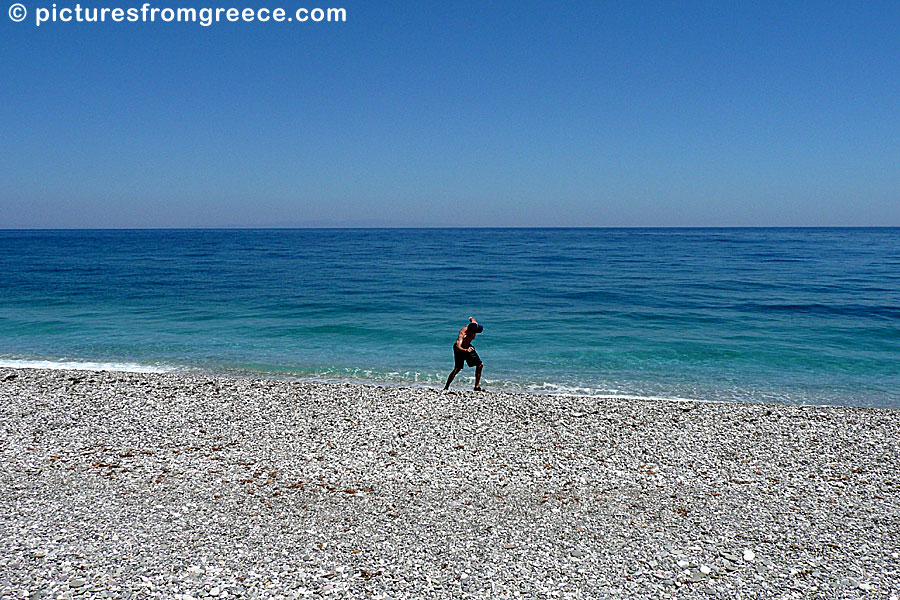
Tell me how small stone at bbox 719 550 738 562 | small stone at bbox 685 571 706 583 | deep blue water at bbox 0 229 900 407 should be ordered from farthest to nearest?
deep blue water at bbox 0 229 900 407 → small stone at bbox 719 550 738 562 → small stone at bbox 685 571 706 583

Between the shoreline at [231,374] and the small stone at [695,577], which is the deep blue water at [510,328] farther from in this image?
the small stone at [695,577]

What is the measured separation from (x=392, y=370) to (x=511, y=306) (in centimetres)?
1371

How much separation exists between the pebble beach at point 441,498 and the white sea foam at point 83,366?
12.6 feet

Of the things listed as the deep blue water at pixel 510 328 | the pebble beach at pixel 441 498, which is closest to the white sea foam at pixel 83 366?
the deep blue water at pixel 510 328

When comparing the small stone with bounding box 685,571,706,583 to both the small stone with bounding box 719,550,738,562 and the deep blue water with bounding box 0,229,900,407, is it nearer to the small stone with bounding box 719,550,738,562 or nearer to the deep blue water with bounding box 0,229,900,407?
the small stone with bounding box 719,550,738,562

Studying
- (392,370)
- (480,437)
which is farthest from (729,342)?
(480,437)

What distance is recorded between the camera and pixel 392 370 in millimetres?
17297

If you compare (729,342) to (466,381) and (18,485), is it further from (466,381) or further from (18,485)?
(18,485)

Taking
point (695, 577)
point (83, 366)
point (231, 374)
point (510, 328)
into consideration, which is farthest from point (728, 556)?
point (83, 366)

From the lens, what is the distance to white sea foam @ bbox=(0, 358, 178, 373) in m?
16.8

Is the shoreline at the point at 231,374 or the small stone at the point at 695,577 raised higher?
the shoreline at the point at 231,374

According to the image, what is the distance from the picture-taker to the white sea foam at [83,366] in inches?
663

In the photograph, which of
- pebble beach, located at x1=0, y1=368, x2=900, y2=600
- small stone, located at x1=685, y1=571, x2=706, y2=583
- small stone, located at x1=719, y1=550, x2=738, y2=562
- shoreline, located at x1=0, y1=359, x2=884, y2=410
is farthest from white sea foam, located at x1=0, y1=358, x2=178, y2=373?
small stone, located at x1=719, y1=550, x2=738, y2=562

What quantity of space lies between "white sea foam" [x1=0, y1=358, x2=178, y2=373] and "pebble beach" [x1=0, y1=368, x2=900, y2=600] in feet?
12.6
